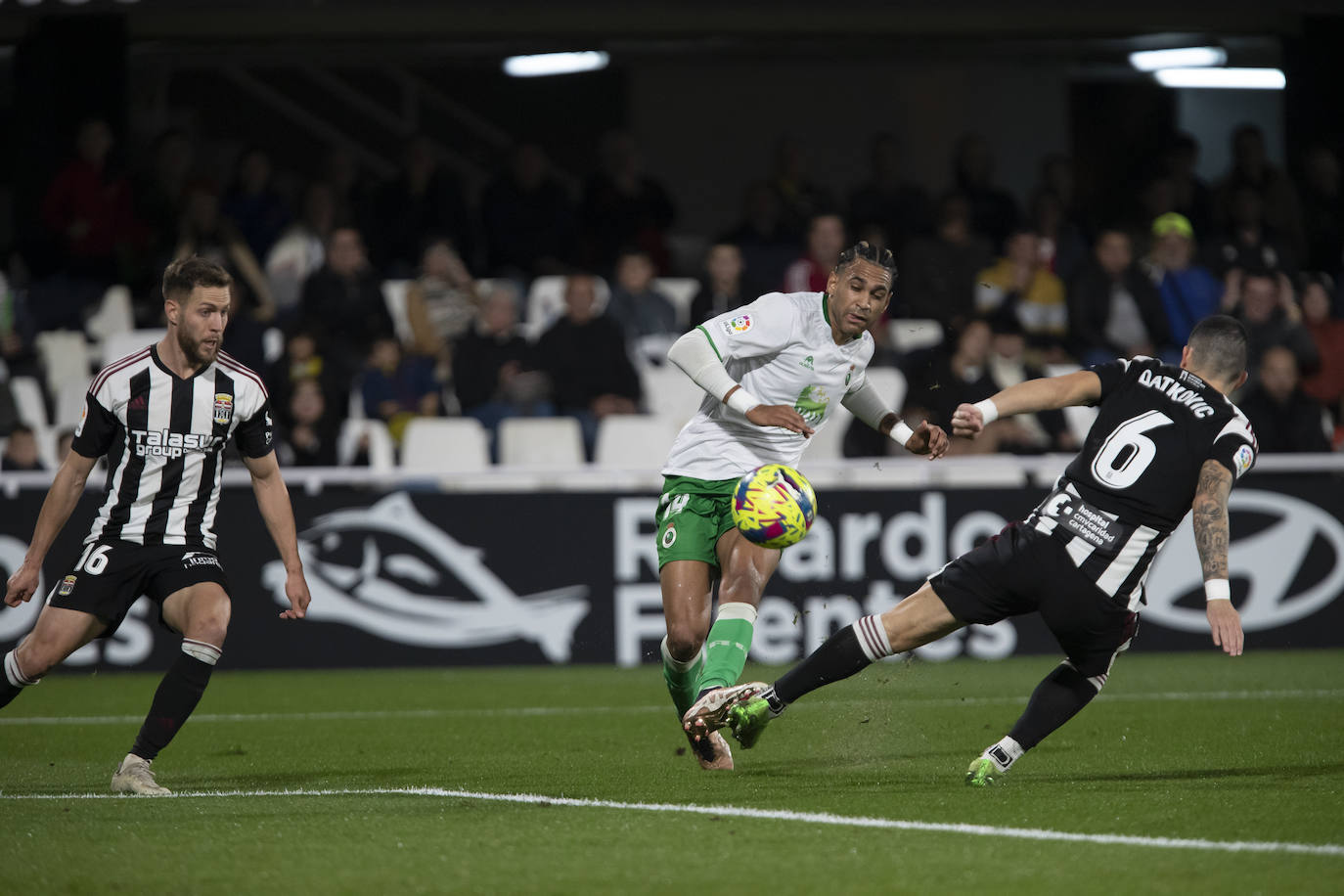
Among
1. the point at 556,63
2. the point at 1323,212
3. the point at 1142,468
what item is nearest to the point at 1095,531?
the point at 1142,468

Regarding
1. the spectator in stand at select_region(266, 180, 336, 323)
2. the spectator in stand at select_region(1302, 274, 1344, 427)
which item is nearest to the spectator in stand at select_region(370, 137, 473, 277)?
the spectator in stand at select_region(266, 180, 336, 323)

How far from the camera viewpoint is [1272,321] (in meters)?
14.0

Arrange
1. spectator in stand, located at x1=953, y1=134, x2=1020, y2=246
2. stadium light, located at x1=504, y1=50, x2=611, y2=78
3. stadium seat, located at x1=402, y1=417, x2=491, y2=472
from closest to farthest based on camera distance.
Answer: stadium seat, located at x1=402, y1=417, x2=491, y2=472, spectator in stand, located at x1=953, y1=134, x2=1020, y2=246, stadium light, located at x1=504, y1=50, x2=611, y2=78

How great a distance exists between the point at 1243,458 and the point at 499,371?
26.6 feet

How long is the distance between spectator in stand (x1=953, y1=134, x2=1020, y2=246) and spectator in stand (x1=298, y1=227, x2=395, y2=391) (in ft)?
17.6

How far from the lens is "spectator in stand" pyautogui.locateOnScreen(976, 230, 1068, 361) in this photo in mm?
14164

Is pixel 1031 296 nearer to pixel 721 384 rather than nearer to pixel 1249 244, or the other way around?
pixel 1249 244

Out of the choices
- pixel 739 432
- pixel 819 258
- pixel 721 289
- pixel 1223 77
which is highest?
pixel 1223 77

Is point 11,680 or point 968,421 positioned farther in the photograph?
point 11,680

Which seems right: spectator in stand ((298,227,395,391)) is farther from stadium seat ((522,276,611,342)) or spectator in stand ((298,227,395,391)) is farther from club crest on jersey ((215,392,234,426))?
club crest on jersey ((215,392,234,426))

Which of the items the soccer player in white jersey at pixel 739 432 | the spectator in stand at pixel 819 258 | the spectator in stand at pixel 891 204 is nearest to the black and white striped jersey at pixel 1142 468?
the soccer player in white jersey at pixel 739 432

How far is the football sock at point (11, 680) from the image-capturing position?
257 inches

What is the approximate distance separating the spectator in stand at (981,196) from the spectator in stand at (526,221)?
11.8 ft

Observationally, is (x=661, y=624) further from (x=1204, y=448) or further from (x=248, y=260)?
(x=1204, y=448)
